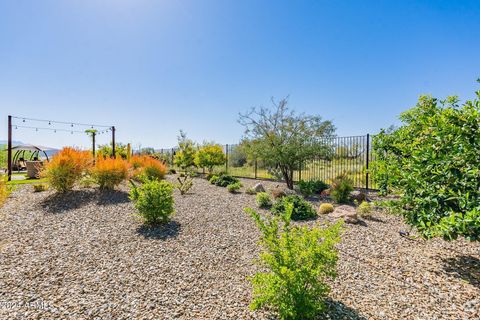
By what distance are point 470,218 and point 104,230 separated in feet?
16.7

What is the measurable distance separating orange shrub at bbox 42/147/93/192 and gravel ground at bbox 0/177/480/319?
4.11 feet

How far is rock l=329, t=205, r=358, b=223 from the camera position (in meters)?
5.24

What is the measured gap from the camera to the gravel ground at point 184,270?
2.31 metres

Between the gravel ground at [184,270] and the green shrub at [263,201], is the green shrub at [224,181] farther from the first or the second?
the gravel ground at [184,270]

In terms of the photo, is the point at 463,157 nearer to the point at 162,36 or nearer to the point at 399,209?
the point at 399,209

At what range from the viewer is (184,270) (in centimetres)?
307

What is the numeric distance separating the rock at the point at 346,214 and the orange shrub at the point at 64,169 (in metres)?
6.92

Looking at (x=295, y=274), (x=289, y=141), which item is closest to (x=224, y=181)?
(x=289, y=141)

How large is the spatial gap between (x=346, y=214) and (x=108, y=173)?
6.50 metres

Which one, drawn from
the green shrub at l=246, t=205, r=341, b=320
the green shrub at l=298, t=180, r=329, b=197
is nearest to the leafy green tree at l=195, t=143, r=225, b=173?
the green shrub at l=298, t=180, r=329, b=197

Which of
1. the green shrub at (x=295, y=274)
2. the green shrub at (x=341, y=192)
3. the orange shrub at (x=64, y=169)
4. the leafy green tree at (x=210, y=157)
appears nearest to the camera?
the green shrub at (x=295, y=274)

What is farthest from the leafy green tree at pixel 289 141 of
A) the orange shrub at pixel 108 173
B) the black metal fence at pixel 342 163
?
the orange shrub at pixel 108 173

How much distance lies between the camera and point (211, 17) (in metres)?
7.27

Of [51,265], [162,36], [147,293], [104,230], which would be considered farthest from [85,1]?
[147,293]
